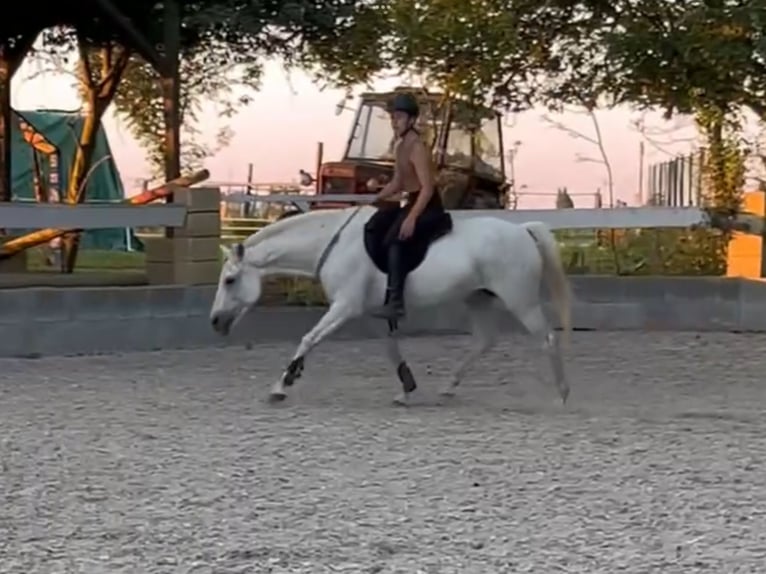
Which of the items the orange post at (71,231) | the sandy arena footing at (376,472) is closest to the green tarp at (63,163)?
the orange post at (71,231)

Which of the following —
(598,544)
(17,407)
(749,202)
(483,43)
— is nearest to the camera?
(598,544)

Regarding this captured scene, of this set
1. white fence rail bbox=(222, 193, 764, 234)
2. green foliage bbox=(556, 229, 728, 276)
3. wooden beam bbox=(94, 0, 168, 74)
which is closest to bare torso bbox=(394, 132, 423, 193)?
wooden beam bbox=(94, 0, 168, 74)

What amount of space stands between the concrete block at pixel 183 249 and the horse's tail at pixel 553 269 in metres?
4.02

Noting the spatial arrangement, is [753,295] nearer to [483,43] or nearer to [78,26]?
[483,43]

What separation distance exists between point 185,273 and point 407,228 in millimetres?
4234

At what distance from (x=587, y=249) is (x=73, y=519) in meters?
11.2

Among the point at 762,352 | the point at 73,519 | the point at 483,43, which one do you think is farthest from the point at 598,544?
the point at 483,43

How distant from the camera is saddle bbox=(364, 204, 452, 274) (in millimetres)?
8859

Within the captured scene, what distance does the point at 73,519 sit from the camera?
18.2 ft

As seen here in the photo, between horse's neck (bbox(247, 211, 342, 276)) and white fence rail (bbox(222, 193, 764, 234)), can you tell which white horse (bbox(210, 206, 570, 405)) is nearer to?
horse's neck (bbox(247, 211, 342, 276))

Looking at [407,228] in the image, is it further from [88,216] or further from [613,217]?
[613,217]

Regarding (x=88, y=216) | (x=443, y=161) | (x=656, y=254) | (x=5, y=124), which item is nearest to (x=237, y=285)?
(x=88, y=216)

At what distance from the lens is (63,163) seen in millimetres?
21516

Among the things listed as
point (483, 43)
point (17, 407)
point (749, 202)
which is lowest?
point (17, 407)
